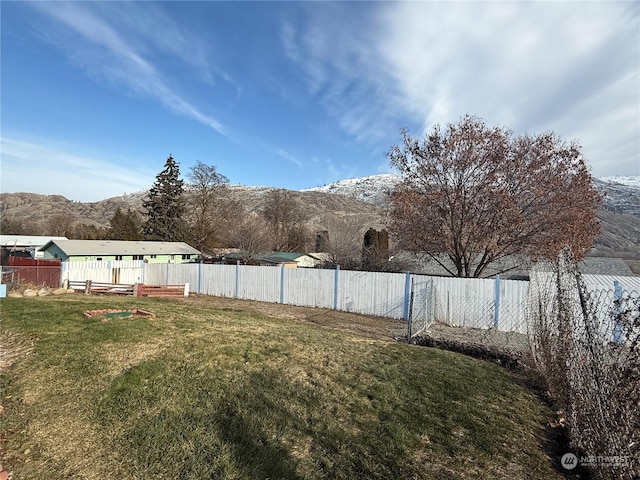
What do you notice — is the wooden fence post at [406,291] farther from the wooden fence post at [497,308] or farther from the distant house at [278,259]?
the distant house at [278,259]

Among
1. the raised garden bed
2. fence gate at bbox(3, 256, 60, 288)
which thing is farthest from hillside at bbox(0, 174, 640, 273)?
the raised garden bed

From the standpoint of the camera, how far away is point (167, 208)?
37.5m

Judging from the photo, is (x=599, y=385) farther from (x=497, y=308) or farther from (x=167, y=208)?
(x=167, y=208)

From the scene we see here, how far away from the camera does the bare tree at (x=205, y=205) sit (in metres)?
36.2

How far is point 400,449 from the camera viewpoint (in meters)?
3.04

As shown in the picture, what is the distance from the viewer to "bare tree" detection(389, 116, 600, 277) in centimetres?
1327

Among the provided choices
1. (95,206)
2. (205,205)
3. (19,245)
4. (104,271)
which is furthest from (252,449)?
(95,206)

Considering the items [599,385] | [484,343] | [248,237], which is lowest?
[484,343]

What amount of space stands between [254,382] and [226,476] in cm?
169

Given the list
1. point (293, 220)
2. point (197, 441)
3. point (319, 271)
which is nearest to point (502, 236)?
point (319, 271)

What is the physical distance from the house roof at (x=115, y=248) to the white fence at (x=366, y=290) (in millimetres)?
8144

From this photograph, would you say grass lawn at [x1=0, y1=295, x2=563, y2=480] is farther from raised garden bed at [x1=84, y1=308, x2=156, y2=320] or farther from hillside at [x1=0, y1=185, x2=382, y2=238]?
hillside at [x1=0, y1=185, x2=382, y2=238]

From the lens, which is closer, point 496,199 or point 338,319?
point 338,319

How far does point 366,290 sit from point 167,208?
1238 inches
